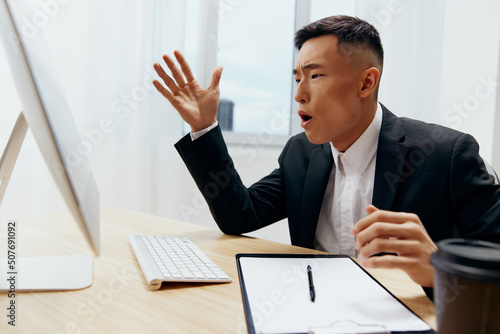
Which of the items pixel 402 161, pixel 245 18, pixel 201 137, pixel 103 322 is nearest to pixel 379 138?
pixel 402 161

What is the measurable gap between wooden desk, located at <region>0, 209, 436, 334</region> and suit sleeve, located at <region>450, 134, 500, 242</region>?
33 cm

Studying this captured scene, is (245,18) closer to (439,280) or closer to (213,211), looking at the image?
(213,211)

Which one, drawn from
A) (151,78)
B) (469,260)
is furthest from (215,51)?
(469,260)

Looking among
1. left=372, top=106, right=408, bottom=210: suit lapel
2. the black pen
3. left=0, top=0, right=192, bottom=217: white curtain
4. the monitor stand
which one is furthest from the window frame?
the black pen

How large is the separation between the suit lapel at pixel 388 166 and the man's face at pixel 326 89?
15 centimetres

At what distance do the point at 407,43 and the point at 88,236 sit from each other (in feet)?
8.63

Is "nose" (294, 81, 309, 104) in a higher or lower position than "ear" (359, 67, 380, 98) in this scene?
lower

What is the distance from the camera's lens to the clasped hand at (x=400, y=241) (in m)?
0.64

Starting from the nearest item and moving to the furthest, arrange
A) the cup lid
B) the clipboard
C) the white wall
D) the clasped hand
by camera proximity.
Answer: the cup lid, the clipboard, the clasped hand, the white wall

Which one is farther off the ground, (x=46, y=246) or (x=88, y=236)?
(x=88, y=236)

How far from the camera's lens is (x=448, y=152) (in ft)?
3.61

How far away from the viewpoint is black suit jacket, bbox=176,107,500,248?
3.40 ft

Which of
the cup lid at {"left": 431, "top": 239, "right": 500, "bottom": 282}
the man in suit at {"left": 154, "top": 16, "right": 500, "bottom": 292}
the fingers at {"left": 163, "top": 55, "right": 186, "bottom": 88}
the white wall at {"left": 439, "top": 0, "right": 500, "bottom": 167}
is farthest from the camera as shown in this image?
the white wall at {"left": 439, "top": 0, "right": 500, "bottom": 167}

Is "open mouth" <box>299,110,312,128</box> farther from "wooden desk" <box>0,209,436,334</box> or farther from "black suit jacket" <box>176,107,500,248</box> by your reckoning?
"wooden desk" <box>0,209,436,334</box>
